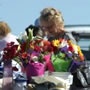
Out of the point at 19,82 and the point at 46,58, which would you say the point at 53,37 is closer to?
the point at 46,58

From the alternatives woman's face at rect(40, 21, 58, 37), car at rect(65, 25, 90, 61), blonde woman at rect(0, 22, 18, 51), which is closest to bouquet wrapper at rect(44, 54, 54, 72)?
woman's face at rect(40, 21, 58, 37)

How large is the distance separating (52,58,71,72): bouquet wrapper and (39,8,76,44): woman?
66 cm

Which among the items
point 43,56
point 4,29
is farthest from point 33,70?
point 4,29

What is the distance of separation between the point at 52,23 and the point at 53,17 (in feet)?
0.32

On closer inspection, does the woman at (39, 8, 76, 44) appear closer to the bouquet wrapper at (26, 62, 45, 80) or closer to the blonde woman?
the bouquet wrapper at (26, 62, 45, 80)

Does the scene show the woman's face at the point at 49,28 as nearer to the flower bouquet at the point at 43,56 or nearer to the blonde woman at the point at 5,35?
the flower bouquet at the point at 43,56

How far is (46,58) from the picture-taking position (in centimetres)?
401

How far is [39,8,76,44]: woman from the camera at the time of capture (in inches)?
181

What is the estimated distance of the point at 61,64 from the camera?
4.02 m

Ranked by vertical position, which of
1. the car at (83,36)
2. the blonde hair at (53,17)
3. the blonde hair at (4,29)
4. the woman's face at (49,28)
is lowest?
the car at (83,36)

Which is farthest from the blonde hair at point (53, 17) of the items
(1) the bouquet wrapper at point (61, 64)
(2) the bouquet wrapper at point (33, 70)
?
(2) the bouquet wrapper at point (33, 70)

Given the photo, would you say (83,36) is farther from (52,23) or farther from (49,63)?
(49,63)

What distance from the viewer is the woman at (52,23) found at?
461 centimetres

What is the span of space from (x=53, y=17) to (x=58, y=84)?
3.91 feet
